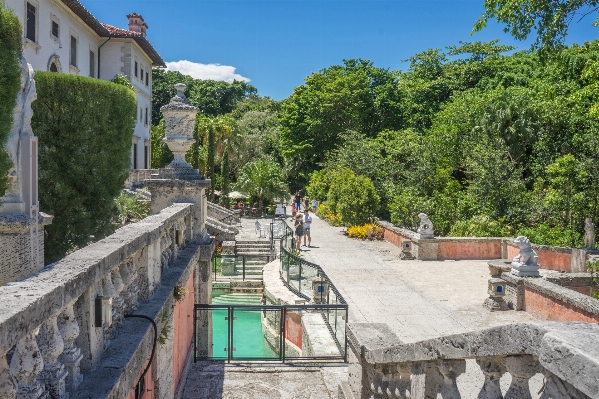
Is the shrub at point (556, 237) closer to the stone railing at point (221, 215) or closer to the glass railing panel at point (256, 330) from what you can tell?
the glass railing panel at point (256, 330)

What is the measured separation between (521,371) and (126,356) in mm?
2334

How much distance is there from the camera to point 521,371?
8.09 ft

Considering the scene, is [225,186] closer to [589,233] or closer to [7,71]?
[589,233]

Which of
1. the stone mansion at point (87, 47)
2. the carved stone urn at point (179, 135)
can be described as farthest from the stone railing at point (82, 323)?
the stone mansion at point (87, 47)

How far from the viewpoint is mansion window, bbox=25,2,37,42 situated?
60.6ft

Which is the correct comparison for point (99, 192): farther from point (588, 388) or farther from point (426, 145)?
point (426, 145)

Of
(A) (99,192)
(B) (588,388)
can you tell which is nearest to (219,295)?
(A) (99,192)

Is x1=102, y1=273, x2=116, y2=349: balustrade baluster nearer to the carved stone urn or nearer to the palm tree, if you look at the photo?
the carved stone urn

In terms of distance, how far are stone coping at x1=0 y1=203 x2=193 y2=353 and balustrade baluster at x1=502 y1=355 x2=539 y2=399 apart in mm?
2206

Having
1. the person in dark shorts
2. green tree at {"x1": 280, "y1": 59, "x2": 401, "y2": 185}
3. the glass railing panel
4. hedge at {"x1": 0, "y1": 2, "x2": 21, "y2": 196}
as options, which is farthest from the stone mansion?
the glass railing panel

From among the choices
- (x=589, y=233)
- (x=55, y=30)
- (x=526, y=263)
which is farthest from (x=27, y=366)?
(x=55, y=30)

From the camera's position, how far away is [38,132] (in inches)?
464

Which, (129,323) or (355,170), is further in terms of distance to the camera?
(355,170)

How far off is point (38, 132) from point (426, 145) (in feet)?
63.7
